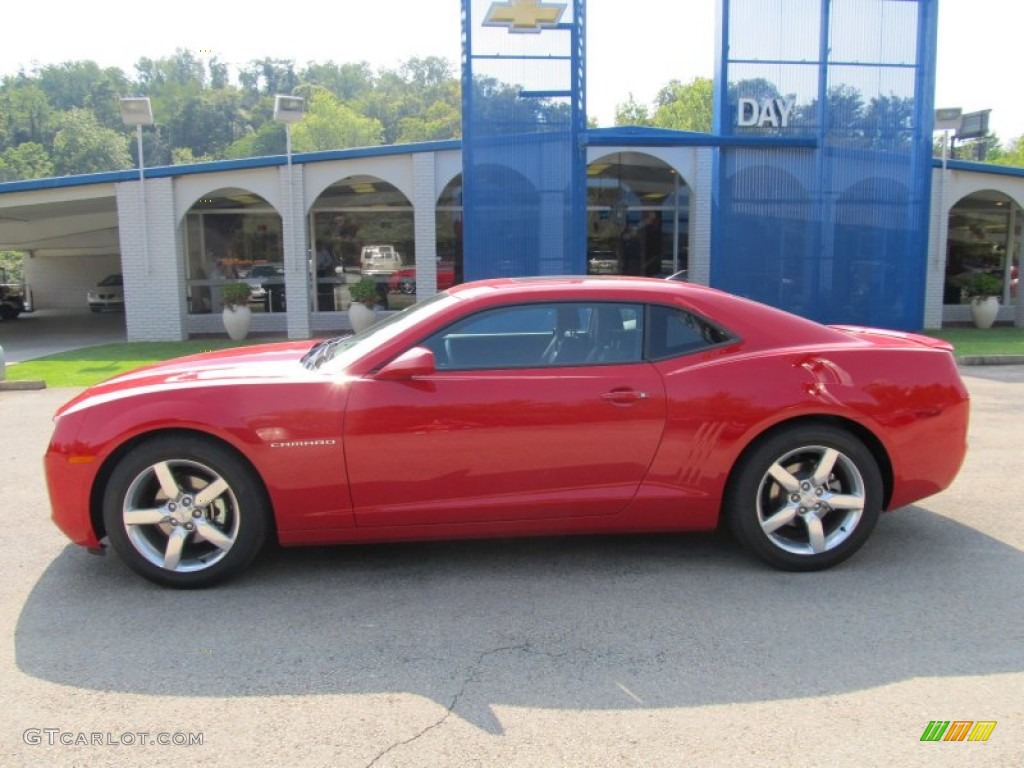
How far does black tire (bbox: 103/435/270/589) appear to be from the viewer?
159 inches

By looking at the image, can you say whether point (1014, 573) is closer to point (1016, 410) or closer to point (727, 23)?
point (1016, 410)

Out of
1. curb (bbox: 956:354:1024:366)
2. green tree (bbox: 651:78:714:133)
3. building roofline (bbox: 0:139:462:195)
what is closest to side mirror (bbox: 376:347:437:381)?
curb (bbox: 956:354:1024:366)

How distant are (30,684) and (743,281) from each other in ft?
41.0

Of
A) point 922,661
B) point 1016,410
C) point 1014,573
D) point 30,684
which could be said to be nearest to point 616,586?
point 922,661

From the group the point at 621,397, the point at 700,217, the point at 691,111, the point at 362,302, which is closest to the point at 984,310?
the point at 700,217

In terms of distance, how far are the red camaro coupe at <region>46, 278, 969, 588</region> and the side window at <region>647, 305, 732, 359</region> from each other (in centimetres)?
1

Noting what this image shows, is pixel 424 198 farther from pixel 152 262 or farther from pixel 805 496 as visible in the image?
pixel 805 496

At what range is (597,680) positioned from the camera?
3.24m

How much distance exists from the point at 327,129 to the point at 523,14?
369 ft

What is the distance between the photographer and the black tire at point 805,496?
4.26m

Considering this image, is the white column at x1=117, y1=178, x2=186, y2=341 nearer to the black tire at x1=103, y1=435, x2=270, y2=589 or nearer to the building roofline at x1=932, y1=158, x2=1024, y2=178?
the black tire at x1=103, y1=435, x2=270, y2=589

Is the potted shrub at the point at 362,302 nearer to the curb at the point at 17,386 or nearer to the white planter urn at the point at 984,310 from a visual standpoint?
the curb at the point at 17,386

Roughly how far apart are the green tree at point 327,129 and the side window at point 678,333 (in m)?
119

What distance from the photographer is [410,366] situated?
3994 mm
